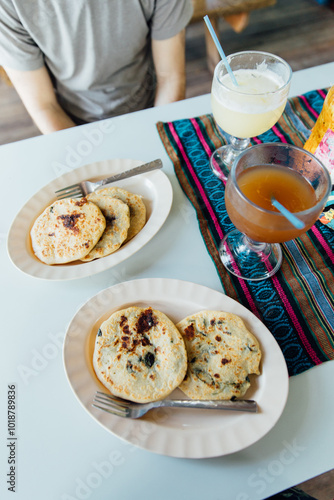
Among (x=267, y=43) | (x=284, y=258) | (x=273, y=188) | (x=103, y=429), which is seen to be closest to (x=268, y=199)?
(x=273, y=188)

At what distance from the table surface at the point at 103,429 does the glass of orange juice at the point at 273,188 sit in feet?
0.62

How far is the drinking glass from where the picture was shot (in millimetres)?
827

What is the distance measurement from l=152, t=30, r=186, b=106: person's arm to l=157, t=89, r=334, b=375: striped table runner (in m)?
0.38

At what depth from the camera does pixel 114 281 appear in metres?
0.83

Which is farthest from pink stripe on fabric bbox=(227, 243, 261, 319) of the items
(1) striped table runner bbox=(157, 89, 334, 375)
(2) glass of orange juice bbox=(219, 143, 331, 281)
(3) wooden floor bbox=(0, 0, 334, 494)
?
(3) wooden floor bbox=(0, 0, 334, 494)

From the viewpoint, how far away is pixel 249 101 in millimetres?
828

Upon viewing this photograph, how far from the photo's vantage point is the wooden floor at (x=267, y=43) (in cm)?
256

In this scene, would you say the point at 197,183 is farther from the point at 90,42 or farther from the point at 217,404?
the point at 90,42

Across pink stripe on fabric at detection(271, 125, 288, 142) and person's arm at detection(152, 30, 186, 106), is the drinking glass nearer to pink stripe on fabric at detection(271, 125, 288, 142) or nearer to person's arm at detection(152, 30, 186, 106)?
pink stripe on fabric at detection(271, 125, 288, 142)

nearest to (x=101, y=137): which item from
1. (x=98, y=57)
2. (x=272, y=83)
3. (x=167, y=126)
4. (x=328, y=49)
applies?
(x=167, y=126)

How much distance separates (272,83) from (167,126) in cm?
33

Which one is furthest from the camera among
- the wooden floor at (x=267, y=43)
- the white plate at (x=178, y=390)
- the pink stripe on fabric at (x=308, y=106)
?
the wooden floor at (x=267, y=43)

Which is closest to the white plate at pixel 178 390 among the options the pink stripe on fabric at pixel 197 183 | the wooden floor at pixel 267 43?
the pink stripe on fabric at pixel 197 183

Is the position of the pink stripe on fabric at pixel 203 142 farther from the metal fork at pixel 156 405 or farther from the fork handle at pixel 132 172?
the metal fork at pixel 156 405
